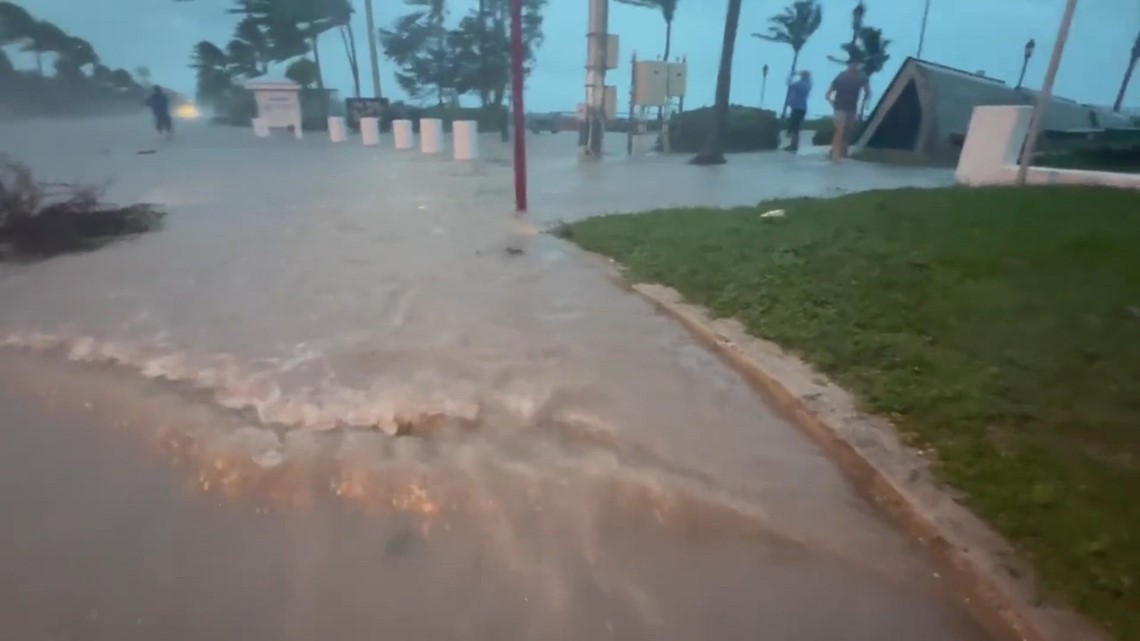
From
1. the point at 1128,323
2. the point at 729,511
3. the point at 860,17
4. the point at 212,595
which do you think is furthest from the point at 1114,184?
the point at 860,17

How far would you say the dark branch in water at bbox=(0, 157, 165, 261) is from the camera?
7.69 meters

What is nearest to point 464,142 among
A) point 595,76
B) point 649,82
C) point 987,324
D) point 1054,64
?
point 595,76

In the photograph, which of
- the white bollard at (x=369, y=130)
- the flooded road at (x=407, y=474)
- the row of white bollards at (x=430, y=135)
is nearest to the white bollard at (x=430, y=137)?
the row of white bollards at (x=430, y=135)

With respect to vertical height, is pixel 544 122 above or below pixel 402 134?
below

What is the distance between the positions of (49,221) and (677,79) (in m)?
14.2

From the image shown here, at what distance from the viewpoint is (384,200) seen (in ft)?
34.9

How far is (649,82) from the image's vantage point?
17453mm

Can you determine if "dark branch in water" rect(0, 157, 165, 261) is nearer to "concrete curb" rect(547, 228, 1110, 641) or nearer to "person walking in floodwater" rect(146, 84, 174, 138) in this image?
"concrete curb" rect(547, 228, 1110, 641)

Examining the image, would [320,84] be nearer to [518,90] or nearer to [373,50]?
[373,50]

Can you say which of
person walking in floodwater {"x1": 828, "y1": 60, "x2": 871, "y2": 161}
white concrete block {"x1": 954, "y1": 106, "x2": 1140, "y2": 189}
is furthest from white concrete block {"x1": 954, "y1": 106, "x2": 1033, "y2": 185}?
person walking in floodwater {"x1": 828, "y1": 60, "x2": 871, "y2": 161}

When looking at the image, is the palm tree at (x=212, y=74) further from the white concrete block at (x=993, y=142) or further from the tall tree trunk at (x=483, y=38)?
the white concrete block at (x=993, y=142)

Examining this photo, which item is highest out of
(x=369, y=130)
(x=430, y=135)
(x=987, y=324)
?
(x=987, y=324)

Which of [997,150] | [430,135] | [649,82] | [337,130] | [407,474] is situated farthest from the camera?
[337,130]

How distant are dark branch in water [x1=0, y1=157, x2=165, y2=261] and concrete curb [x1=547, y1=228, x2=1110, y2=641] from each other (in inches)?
279
